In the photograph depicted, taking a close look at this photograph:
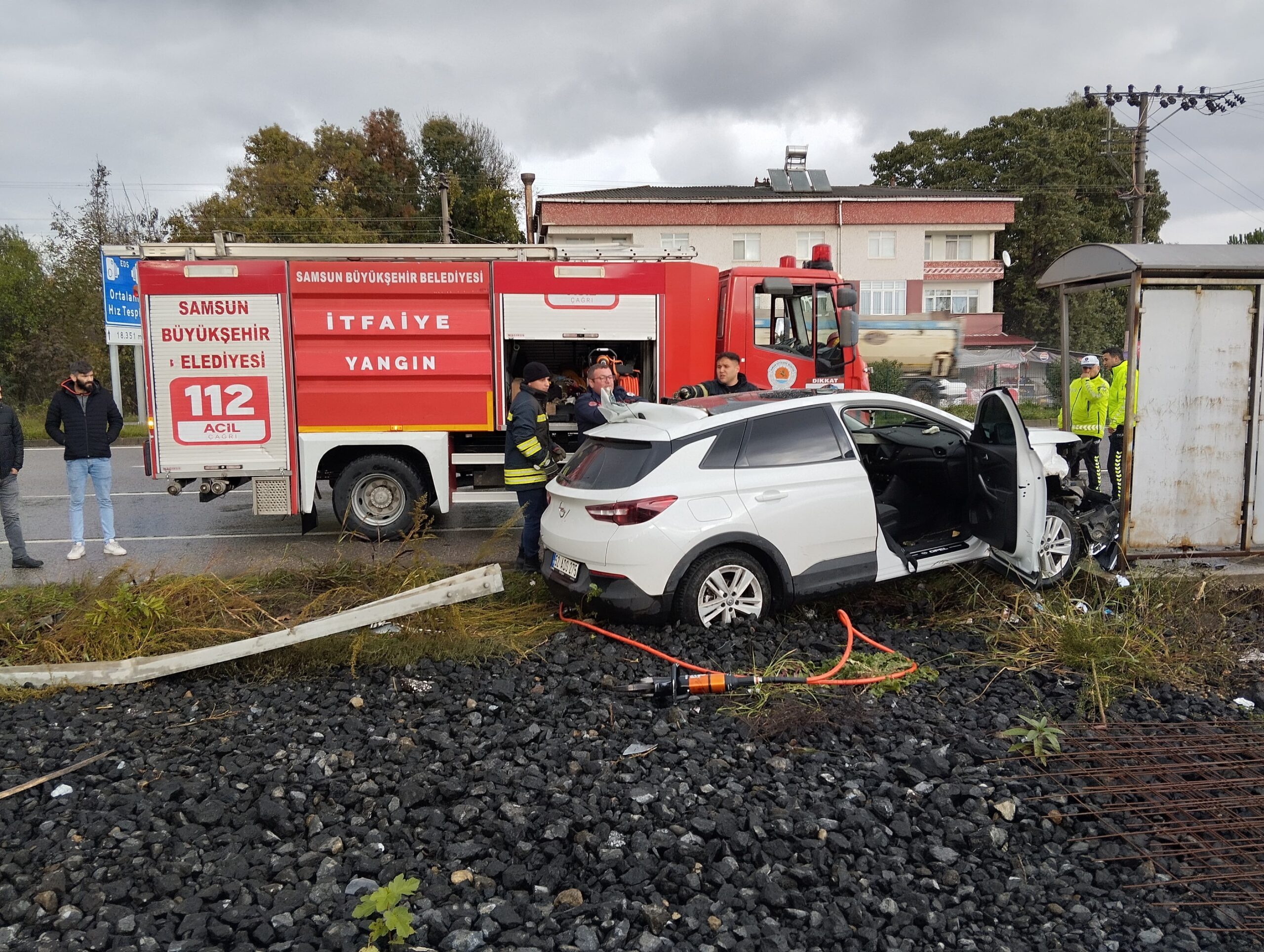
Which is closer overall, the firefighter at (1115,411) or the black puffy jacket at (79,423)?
the black puffy jacket at (79,423)

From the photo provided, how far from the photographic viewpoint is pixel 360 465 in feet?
30.3

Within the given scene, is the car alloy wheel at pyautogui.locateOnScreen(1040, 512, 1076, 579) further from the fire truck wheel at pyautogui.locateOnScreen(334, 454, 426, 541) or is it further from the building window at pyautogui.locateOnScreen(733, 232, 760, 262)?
the building window at pyautogui.locateOnScreen(733, 232, 760, 262)

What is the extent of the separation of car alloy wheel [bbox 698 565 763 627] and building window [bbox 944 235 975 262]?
4334cm

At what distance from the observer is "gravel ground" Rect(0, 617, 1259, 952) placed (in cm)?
299

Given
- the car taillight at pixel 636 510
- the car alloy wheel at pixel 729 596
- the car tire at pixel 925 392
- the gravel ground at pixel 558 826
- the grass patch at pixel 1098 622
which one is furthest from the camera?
the car tire at pixel 925 392

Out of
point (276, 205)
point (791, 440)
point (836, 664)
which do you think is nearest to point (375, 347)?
point (791, 440)

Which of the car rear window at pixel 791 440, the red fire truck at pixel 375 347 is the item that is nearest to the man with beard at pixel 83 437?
the red fire truck at pixel 375 347

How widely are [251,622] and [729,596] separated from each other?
9.88 feet

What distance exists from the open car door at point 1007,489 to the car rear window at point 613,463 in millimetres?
2231

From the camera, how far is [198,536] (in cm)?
989

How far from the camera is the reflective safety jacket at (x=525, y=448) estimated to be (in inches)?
297

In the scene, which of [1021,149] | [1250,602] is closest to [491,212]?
[1021,149]

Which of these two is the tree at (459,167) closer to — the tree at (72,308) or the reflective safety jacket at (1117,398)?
the tree at (72,308)

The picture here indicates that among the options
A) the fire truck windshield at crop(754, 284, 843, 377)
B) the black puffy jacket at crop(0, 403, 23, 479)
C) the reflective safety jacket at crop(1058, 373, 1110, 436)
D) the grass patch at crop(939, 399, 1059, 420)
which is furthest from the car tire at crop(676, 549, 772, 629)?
the grass patch at crop(939, 399, 1059, 420)
